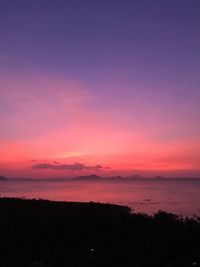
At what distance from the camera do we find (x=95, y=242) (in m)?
14.1

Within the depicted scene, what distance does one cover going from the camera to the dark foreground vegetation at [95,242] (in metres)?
11.8

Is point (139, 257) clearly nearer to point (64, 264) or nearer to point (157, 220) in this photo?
point (64, 264)

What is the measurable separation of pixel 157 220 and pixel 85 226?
9.65 ft

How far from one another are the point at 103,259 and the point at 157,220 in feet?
18.6

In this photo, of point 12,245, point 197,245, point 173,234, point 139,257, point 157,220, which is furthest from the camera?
point 157,220

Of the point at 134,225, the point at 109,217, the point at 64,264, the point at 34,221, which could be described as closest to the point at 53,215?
the point at 34,221

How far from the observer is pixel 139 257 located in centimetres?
1177

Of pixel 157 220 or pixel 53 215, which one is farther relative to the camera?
pixel 53 215

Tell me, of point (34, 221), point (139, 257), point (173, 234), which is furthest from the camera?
point (34, 221)

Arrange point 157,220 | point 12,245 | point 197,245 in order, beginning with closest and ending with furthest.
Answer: point 197,245
point 12,245
point 157,220

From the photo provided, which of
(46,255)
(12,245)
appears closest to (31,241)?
(12,245)

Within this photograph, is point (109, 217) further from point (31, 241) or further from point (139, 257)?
point (139, 257)

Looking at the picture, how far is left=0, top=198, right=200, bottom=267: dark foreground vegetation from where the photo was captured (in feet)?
38.8

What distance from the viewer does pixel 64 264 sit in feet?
39.3
